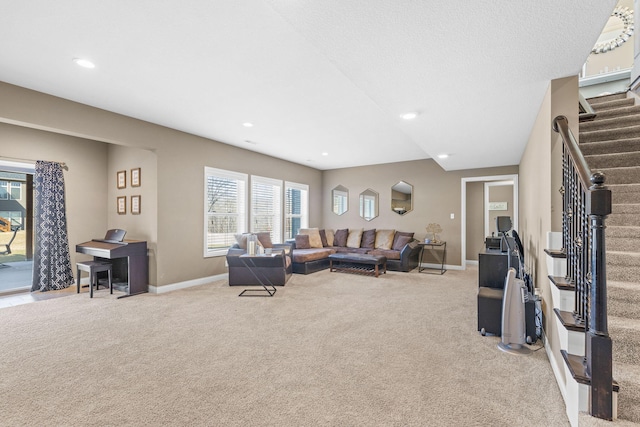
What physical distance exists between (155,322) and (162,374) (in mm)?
1264

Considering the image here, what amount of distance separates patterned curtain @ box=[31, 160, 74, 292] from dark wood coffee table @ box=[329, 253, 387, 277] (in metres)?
4.73

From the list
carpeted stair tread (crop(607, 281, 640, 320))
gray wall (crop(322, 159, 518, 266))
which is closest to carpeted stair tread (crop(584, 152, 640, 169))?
carpeted stair tread (crop(607, 281, 640, 320))

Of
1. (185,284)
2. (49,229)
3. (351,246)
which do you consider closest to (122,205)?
(49,229)

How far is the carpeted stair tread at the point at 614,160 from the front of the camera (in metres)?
2.77

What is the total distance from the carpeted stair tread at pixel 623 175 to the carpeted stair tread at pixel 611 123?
80 centimetres

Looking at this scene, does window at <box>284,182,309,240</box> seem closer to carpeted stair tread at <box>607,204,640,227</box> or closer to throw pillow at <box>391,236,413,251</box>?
throw pillow at <box>391,236,413,251</box>

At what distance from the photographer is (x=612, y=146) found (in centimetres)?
298

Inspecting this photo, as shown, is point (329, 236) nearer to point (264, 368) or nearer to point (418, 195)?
point (418, 195)

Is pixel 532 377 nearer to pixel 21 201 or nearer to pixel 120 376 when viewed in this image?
pixel 120 376

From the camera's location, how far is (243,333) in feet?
9.70

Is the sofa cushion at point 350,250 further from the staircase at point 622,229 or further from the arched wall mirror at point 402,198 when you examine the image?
A: the staircase at point 622,229

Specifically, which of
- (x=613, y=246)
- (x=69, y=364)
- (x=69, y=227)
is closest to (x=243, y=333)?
(x=69, y=364)

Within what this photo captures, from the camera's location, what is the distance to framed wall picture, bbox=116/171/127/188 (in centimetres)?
512

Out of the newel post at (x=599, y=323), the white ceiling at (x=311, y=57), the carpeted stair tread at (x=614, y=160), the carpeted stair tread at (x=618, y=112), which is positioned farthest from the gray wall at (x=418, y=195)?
the newel post at (x=599, y=323)
